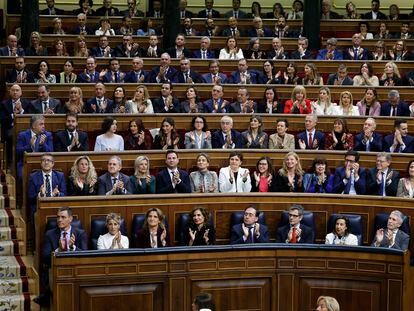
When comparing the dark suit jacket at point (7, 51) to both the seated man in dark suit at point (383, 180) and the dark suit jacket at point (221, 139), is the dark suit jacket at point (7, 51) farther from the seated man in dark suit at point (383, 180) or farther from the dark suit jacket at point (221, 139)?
the seated man in dark suit at point (383, 180)

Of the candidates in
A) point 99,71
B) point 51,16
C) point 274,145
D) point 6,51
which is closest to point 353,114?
point 274,145

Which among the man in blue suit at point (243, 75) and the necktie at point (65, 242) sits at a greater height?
the man in blue suit at point (243, 75)

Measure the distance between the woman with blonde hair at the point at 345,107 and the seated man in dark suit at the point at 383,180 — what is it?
64.3 inches

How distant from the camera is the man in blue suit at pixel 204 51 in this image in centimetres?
1243

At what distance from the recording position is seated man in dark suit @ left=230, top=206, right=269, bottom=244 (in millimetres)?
8047

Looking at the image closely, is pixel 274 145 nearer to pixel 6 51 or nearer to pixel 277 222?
pixel 277 222

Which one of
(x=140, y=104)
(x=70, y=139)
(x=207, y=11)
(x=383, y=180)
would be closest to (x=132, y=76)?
(x=140, y=104)

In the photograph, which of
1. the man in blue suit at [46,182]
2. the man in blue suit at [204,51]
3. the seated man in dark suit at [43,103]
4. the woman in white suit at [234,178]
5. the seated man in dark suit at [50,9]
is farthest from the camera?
the seated man in dark suit at [50,9]

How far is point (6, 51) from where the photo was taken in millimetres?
12094

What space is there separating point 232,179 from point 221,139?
3.30 ft

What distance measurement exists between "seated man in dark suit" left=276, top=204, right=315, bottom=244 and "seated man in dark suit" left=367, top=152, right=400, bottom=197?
105 cm

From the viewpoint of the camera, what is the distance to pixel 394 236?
8117 mm

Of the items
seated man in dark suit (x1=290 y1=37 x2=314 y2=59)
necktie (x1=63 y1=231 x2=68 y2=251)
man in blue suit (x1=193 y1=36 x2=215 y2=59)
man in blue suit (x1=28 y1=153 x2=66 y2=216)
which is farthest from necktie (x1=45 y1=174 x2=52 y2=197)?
seated man in dark suit (x1=290 y1=37 x2=314 y2=59)

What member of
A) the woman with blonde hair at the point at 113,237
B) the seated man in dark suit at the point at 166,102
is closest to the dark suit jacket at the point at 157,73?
the seated man in dark suit at the point at 166,102
